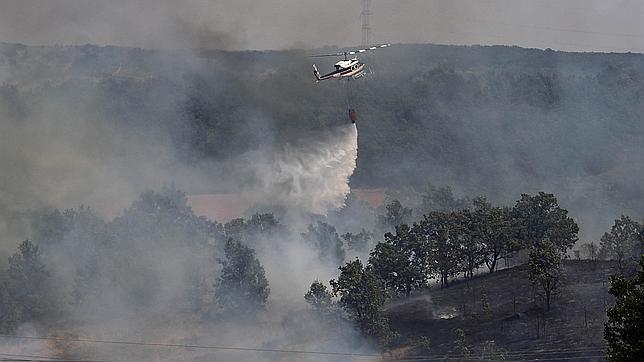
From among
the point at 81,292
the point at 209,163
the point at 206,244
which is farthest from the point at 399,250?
the point at 209,163

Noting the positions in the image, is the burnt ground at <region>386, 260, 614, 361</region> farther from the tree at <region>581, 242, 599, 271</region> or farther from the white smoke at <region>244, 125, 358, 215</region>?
the white smoke at <region>244, 125, 358, 215</region>

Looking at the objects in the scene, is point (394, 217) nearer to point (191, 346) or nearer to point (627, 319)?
point (191, 346)

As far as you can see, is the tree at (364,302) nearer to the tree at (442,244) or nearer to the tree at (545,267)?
the tree at (442,244)

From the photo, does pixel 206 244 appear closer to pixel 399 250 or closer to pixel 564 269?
pixel 399 250

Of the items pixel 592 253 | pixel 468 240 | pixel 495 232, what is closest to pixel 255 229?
pixel 468 240

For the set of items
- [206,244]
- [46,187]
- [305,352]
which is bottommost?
[305,352]

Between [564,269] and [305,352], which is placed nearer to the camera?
[305,352]

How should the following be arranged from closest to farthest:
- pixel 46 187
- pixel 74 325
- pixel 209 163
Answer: pixel 74 325, pixel 46 187, pixel 209 163
